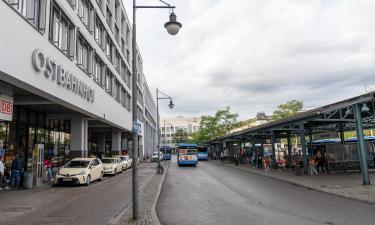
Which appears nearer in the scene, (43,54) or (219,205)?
(219,205)

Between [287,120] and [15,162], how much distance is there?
1814cm

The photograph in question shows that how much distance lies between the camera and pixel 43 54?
1538cm

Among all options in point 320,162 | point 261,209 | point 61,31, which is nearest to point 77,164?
point 61,31

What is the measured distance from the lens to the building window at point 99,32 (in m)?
29.0

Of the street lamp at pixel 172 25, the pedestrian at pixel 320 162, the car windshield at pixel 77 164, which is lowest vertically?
the pedestrian at pixel 320 162

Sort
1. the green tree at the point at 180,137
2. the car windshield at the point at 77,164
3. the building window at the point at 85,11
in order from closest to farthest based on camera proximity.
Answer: the car windshield at the point at 77,164, the building window at the point at 85,11, the green tree at the point at 180,137

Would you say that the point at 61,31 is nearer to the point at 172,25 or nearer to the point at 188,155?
the point at 172,25

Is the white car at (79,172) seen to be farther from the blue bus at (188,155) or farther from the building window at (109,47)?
the blue bus at (188,155)

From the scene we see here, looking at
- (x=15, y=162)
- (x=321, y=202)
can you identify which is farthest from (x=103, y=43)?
(x=321, y=202)

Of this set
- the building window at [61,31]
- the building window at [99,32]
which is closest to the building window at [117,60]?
the building window at [99,32]

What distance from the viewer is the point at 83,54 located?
24250mm

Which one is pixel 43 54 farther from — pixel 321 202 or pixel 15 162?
pixel 321 202

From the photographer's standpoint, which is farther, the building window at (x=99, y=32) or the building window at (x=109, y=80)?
the building window at (x=109, y=80)

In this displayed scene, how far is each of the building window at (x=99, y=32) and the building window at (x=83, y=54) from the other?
11.3 feet
